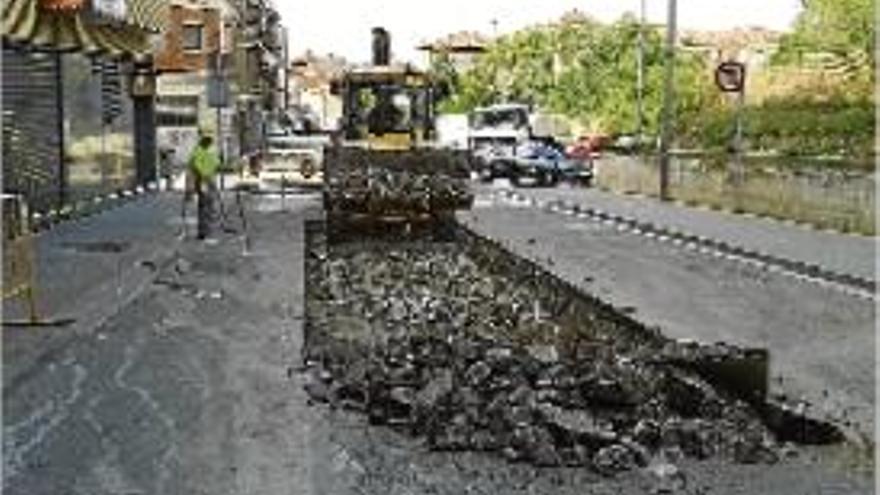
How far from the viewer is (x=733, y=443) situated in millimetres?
10352

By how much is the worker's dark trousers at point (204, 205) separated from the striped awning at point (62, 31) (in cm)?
349

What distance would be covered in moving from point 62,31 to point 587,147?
40.7 meters

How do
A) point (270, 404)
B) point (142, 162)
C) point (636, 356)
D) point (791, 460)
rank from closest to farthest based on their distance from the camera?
point (791, 460), point (270, 404), point (636, 356), point (142, 162)

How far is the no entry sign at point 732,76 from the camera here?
109 ft

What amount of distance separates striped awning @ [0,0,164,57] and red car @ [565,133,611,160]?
26.2 meters

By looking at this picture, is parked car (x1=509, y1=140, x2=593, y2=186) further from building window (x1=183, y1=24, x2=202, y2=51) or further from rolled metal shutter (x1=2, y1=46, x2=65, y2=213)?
building window (x1=183, y1=24, x2=202, y2=51)

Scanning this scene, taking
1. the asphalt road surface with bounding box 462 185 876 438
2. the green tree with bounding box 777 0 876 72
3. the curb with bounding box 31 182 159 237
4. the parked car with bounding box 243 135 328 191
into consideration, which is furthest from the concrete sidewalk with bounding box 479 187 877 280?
the green tree with bounding box 777 0 876 72

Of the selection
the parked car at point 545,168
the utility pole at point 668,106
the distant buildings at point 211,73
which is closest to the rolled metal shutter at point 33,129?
the utility pole at point 668,106

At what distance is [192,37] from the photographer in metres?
89.9

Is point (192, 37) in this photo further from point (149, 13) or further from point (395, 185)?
point (395, 185)

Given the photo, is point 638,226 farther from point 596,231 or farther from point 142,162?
point 142,162

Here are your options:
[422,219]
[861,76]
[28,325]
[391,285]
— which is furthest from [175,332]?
[861,76]

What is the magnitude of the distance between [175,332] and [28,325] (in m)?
1.41

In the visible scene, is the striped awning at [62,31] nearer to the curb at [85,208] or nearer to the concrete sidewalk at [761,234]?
the curb at [85,208]
